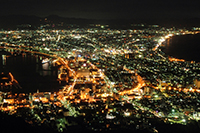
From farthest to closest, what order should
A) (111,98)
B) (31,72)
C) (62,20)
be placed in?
(62,20), (31,72), (111,98)

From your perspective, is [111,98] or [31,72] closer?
[111,98]

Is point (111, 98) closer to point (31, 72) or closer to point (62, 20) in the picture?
point (31, 72)

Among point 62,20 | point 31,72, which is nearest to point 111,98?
point 31,72

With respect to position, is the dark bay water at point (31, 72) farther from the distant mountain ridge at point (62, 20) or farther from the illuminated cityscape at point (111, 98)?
the distant mountain ridge at point (62, 20)

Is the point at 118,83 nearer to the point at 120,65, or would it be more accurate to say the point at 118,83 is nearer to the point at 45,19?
the point at 120,65

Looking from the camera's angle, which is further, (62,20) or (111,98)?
(62,20)

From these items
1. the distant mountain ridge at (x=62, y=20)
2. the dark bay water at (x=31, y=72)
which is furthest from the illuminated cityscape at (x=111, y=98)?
the distant mountain ridge at (x=62, y=20)

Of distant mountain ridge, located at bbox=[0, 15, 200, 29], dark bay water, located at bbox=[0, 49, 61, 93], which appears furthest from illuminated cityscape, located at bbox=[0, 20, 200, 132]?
distant mountain ridge, located at bbox=[0, 15, 200, 29]

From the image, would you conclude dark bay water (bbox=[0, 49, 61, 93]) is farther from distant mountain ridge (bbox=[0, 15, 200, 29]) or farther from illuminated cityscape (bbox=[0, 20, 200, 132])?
distant mountain ridge (bbox=[0, 15, 200, 29])

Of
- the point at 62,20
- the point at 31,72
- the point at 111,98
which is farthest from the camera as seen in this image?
the point at 62,20
